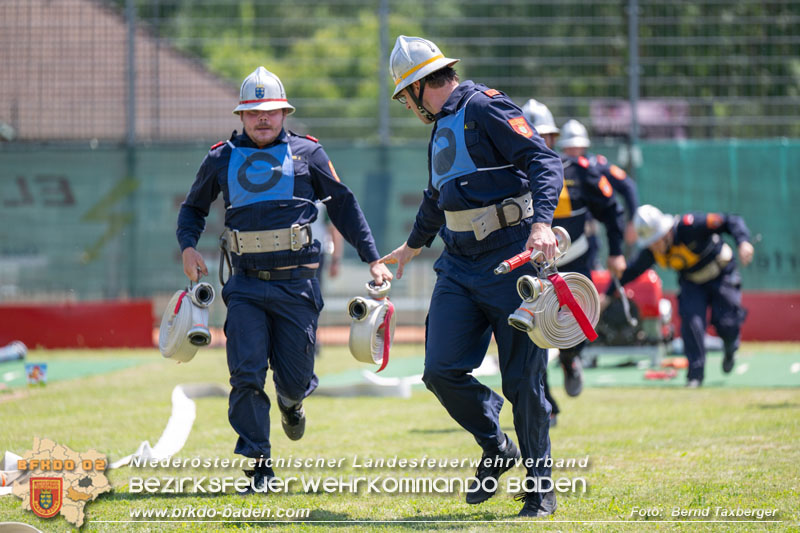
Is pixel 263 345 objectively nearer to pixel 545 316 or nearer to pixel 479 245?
pixel 479 245

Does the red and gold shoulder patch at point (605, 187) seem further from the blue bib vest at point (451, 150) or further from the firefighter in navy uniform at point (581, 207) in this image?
the blue bib vest at point (451, 150)

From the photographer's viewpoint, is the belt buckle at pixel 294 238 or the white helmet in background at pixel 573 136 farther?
the white helmet in background at pixel 573 136

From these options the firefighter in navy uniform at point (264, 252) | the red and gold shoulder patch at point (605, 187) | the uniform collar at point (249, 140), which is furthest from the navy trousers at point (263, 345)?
the red and gold shoulder patch at point (605, 187)

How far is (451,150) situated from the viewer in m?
5.91

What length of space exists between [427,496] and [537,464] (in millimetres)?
779

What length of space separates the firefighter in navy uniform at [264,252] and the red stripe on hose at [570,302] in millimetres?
1364

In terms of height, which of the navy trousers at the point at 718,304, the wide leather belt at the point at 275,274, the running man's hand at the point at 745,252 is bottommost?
the navy trousers at the point at 718,304

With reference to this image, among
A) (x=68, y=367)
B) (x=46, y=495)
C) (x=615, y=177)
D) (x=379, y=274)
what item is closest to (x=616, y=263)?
(x=615, y=177)

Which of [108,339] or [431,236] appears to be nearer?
[431,236]

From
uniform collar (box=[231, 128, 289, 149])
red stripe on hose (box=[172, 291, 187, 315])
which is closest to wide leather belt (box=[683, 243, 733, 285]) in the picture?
uniform collar (box=[231, 128, 289, 149])

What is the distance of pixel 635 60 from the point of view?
16.8m

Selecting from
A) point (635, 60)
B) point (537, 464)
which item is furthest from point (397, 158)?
point (537, 464)

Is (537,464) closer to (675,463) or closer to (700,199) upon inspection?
(675,463)

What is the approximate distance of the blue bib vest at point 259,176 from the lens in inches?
261
